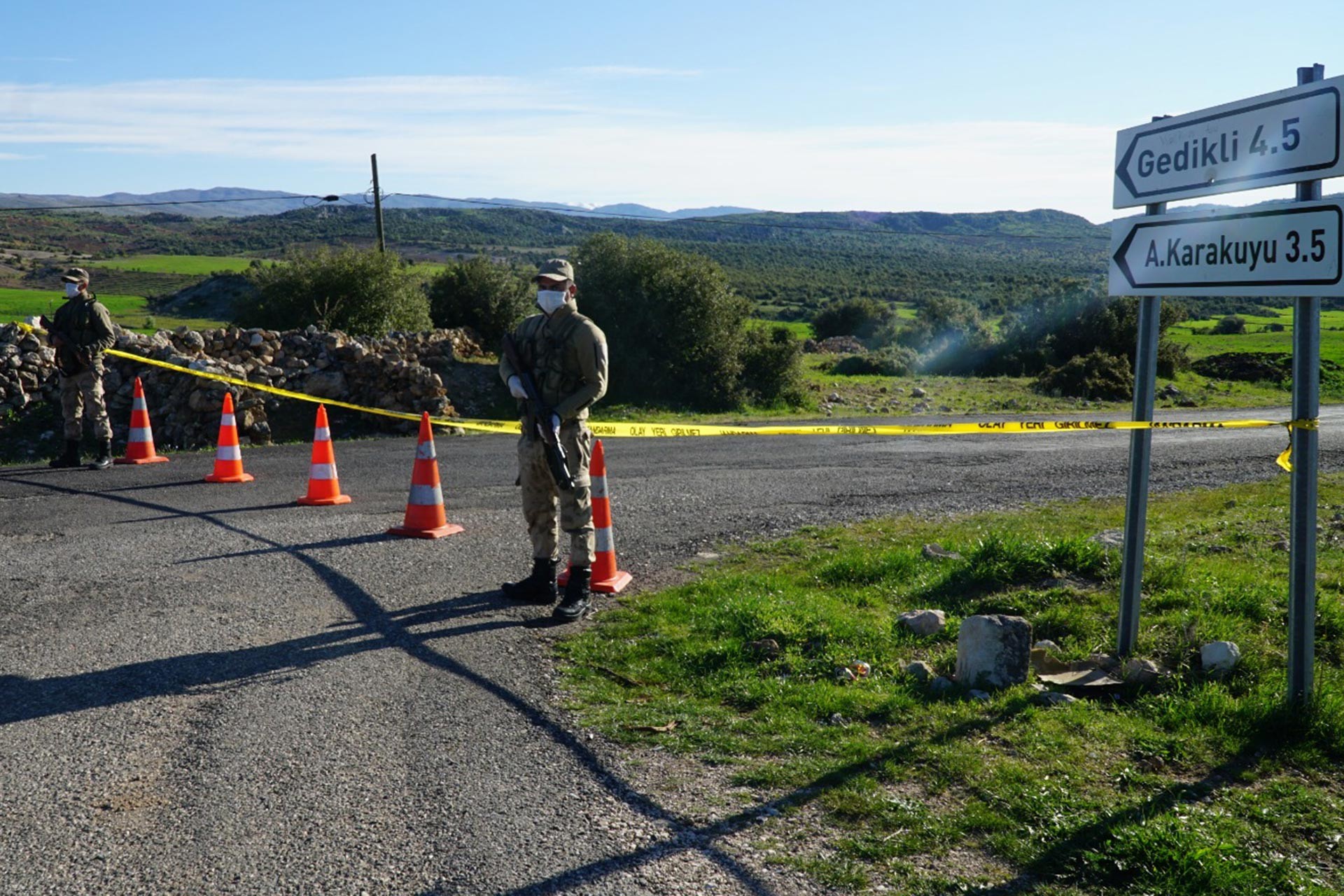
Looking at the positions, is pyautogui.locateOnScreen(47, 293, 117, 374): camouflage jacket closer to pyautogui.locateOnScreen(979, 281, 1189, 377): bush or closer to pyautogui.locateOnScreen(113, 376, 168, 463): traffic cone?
pyautogui.locateOnScreen(113, 376, 168, 463): traffic cone

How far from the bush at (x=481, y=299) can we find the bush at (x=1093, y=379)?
46.9 feet

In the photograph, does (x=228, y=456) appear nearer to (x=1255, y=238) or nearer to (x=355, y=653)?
(x=355, y=653)

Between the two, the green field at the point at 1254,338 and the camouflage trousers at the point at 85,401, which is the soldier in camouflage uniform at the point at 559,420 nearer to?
the camouflage trousers at the point at 85,401

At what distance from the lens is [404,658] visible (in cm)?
589

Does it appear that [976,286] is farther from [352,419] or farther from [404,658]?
[404,658]

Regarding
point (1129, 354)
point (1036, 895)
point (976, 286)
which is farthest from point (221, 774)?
point (976, 286)

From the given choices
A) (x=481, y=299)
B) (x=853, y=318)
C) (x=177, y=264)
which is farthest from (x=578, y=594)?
(x=177, y=264)

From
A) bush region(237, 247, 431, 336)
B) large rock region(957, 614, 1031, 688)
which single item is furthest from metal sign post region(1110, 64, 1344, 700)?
bush region(237, 247, 431, 336)

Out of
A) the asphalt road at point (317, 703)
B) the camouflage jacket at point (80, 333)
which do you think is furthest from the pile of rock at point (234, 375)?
the asphalt road at point (317, 703)

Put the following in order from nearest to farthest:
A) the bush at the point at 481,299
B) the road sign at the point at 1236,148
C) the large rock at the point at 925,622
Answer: the road sign at the point at 1236,148 < the large rock at the point at 925,622 < the bush at the point at 481,299

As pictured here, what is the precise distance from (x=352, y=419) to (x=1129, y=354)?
26492 millimetres

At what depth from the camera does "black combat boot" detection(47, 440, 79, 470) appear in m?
12.4

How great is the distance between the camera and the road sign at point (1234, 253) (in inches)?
176

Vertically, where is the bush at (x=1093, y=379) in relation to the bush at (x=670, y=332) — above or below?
below
